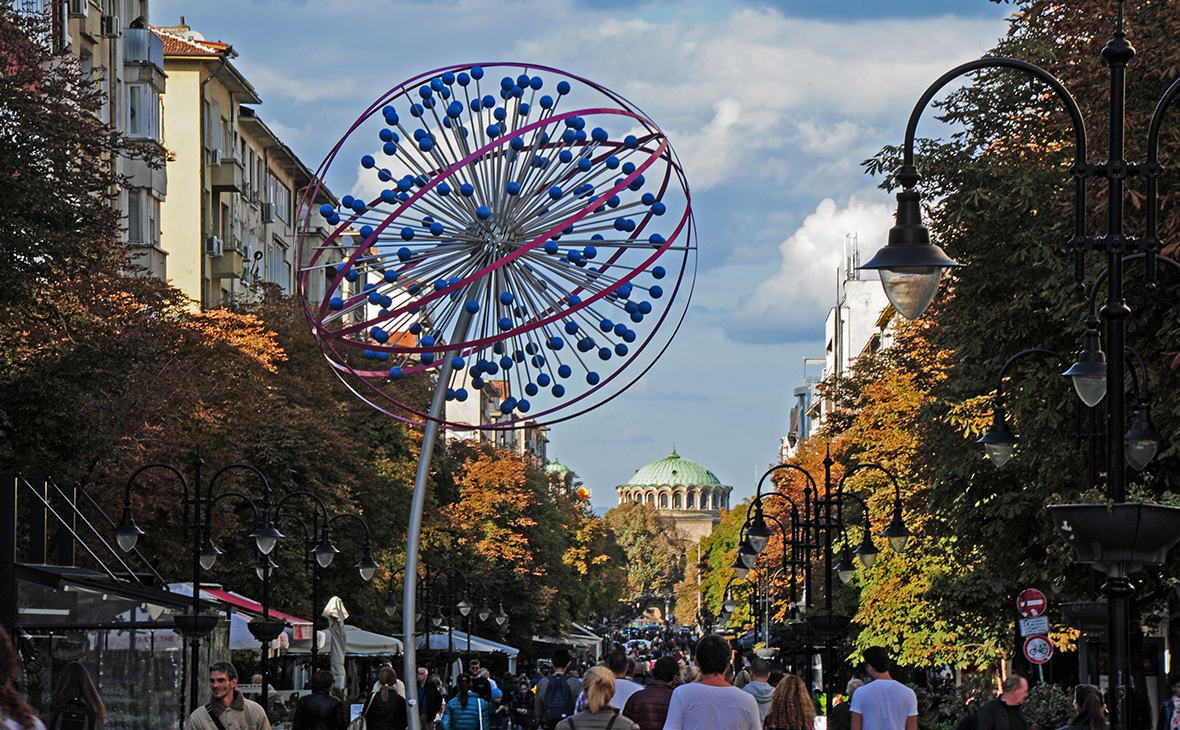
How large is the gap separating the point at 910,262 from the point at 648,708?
4219 mm

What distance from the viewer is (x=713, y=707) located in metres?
9.80

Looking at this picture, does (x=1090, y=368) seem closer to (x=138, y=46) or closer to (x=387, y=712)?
(x=387, y=712)

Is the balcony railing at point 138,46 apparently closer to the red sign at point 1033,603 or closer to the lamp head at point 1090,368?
the red sign at point 1033,603

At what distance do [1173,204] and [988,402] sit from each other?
6.58m

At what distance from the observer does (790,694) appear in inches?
591

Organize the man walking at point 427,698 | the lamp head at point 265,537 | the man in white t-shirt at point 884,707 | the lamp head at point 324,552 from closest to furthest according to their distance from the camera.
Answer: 1. the man in white t-shirt at point 884,707
2. the man walking at point 427,698
3. the lamp head at point 265,537
4. the lamp head at point 324,552

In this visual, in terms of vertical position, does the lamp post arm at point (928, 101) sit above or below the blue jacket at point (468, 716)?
above

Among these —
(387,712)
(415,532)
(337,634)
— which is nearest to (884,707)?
(415,532)

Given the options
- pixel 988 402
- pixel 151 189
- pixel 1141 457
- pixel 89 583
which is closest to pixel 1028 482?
pixel 988 402

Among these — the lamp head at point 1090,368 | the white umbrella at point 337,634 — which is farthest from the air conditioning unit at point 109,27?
the lamp head at point 1090,368

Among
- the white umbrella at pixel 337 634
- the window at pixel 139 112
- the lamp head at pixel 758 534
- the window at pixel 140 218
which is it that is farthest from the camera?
the window at pixel 140 218

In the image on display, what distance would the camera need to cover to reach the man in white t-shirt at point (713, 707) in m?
9.80

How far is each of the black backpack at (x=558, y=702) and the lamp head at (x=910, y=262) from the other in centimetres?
927

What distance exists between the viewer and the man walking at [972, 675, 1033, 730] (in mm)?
13797
